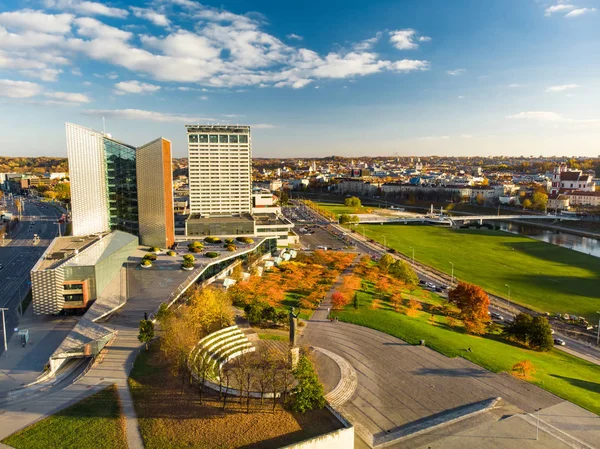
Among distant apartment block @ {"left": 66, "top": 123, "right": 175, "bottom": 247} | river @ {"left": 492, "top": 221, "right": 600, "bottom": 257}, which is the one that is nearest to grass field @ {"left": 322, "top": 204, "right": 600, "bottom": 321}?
river @ {"left": 492, "top": 221, "right": 600, "bottom": 257}

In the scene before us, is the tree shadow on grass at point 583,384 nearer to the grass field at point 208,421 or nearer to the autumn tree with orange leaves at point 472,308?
the autumn tree with orange leaves at point 472,308

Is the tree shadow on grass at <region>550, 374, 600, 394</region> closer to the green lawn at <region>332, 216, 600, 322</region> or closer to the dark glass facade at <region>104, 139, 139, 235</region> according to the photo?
the green lawn at <region>332, 216, 600, 322</region>

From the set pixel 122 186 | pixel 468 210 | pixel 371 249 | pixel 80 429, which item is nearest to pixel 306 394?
pixel 80 429

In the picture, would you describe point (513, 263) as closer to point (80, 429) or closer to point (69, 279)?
point (69, 279)

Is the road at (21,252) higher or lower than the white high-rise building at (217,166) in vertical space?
lower

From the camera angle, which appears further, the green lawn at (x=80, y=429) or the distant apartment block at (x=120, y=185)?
the distant apartment block at (x=120, y=185)

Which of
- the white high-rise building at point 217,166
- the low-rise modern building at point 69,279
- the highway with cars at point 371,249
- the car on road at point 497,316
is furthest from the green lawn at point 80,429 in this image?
the white high-rise building at point 217,166

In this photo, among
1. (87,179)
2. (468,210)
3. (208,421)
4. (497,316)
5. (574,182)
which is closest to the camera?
(208,421)
